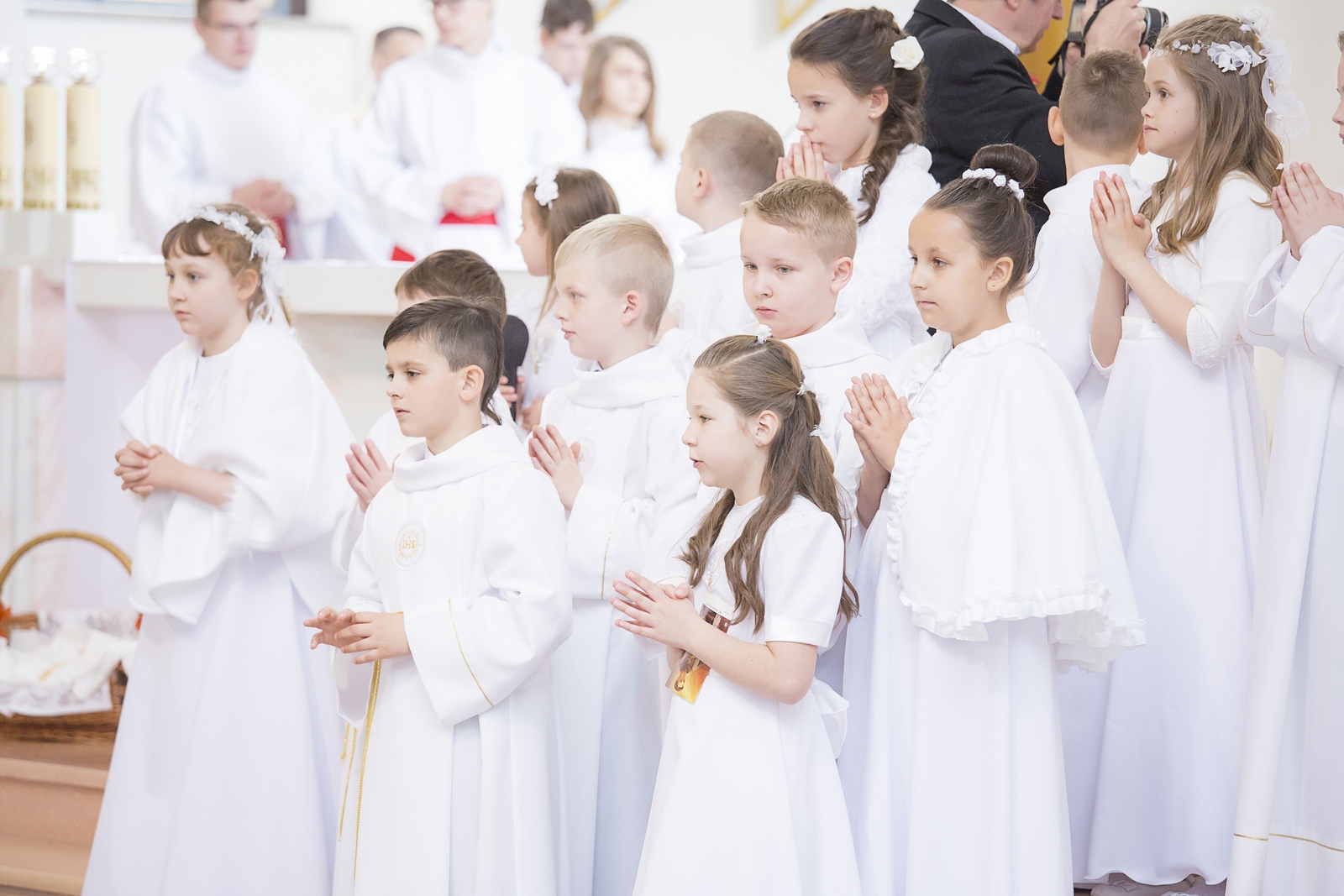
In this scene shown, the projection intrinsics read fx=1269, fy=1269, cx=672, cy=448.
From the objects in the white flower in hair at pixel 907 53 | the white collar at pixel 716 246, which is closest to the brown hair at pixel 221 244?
the white collar at pixel 716 246

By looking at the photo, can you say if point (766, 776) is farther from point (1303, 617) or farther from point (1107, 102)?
point (1107, 102)

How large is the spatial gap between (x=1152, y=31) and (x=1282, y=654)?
6.53 ft

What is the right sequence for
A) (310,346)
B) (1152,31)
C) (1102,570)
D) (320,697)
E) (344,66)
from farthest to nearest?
(344,66) → (310,346) → (1152,31) → (320,697) → (1102,570)

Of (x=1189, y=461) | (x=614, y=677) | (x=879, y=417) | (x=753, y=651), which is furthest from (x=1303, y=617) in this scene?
(x=614, y=677)

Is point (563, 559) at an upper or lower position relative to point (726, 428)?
lower

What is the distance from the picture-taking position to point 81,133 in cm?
522

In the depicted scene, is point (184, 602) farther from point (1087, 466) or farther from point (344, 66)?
point (344, 66)

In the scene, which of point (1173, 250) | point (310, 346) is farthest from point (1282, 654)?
point (310, 346)

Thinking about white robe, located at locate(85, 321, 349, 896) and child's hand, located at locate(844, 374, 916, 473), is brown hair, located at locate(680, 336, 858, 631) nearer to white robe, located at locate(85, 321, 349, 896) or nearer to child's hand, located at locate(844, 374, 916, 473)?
child's hand, located at locate(844, 374, 916, 473)

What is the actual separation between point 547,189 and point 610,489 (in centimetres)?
101

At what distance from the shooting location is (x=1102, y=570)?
2236mm

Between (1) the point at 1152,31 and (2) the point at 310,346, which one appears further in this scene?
(2) the point at 310,346

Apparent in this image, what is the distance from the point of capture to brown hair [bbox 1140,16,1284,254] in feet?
8.98

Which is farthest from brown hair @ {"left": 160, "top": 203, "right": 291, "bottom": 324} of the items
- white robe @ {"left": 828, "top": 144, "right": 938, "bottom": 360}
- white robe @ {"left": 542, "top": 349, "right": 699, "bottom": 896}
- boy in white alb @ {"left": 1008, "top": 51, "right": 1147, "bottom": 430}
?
boy in white alb @ {"left": 1008, "top": 51, "right": 1147, "bottom": 430}
